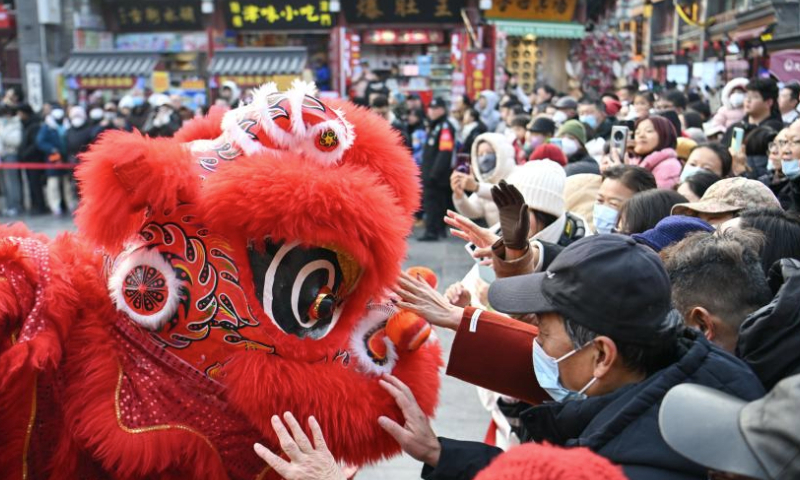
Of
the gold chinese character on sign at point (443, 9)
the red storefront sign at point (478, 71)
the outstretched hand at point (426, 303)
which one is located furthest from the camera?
the gold chinese character on sign at point (443, 9)

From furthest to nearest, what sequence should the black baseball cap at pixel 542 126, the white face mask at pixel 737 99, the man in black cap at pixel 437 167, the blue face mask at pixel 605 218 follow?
the man in black cap at pixel 437 167 < the white face mask at pixel 737 99 < the black baseball cap at pixel 542 126 < the blue face mask at pixel 605 218

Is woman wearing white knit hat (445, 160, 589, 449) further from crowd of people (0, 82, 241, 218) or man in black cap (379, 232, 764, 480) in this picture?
crowd of people (0, 82, 241, 218)

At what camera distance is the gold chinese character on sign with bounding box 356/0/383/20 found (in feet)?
55.5

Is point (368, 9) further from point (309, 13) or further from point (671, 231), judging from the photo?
point (671, 231)

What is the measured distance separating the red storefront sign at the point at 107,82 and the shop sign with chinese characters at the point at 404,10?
502 centimetres

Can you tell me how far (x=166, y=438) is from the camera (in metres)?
1.58

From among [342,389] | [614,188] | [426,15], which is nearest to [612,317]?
A: [342,389]

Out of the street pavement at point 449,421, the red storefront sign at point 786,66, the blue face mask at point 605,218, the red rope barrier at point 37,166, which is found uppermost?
the red storefront sign at point 786,66

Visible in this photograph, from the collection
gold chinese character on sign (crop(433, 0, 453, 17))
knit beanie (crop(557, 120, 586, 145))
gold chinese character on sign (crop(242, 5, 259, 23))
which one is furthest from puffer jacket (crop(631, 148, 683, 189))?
gold chinese character on sign (crop(242, 5, 259, 23))

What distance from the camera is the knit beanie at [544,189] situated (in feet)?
9.07

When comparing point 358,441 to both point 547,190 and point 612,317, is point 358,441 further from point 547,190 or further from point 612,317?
point 547,190

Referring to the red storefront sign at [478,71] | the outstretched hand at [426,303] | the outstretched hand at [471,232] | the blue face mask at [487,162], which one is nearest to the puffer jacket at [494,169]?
the blue face mask at [487,162]

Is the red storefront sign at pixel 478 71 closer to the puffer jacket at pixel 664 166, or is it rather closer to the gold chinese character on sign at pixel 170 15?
the gold chinese character on sign at pixel 170 15

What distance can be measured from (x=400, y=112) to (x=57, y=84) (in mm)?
10209
